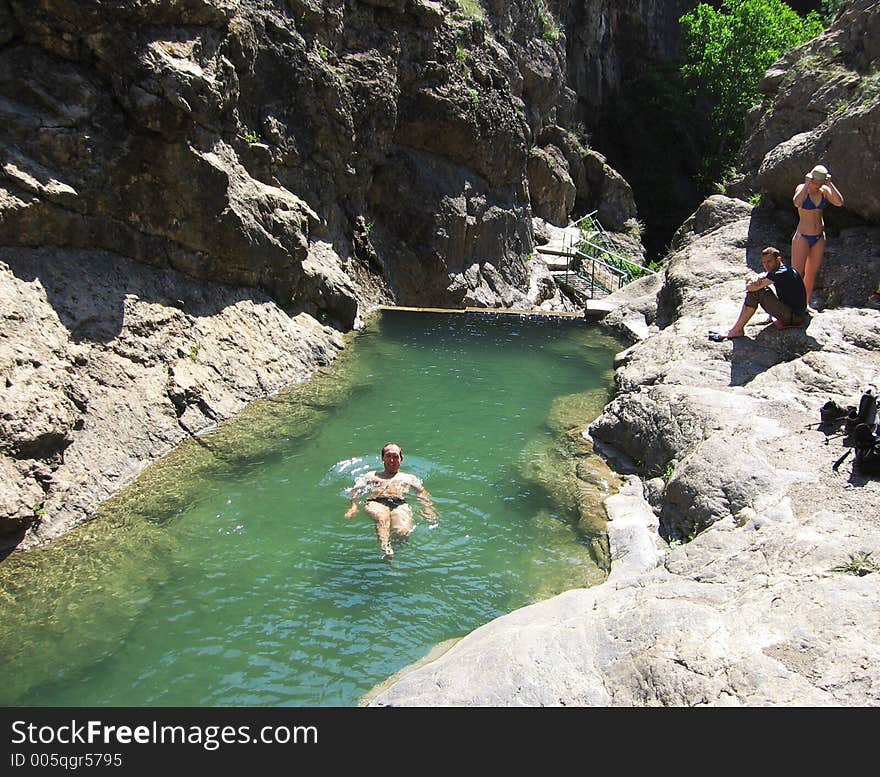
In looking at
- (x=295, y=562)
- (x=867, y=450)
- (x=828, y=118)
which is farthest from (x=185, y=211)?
(x=828, y=118)

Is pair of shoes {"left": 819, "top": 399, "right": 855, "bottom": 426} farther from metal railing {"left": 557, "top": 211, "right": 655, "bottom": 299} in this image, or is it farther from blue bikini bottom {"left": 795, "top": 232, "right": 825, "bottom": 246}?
metal railing {"left": 557, "top": 211, "right": 655, "bottom": 299}

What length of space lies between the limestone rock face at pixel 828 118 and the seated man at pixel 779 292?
15.0 feet

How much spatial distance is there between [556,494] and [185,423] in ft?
16.9

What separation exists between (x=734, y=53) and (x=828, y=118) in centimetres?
2839

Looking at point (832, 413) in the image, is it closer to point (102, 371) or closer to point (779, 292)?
point (779, 292)

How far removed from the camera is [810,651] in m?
4.48

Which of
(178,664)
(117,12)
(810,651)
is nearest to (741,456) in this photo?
(810,651)

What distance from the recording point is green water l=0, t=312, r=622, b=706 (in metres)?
5.73

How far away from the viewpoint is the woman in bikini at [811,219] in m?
10.4

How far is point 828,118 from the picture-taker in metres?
14.3

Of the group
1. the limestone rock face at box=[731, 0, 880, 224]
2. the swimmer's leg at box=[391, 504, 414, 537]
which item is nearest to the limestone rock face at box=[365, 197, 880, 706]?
the swimmer's leg at box=[391, 504, 414, 537]

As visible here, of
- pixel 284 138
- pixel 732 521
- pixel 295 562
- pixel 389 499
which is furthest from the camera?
pixel 284 138

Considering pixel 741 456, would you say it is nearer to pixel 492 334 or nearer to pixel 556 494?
pixel 556 494

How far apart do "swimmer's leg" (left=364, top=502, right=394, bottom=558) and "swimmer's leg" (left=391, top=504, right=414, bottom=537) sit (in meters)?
0.06
